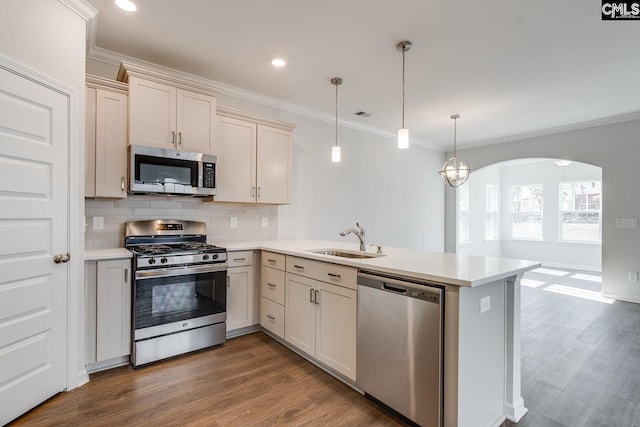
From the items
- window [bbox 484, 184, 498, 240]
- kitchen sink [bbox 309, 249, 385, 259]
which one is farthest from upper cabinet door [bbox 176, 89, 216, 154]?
window [bbox 484, 184, 498, 240]

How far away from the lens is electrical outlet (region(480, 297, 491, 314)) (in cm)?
176

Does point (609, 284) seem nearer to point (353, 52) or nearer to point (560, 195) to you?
point (560, 195)

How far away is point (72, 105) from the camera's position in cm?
217

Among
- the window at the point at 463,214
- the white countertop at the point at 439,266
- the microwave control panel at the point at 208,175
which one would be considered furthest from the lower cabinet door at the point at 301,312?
the window at the point at 463,214

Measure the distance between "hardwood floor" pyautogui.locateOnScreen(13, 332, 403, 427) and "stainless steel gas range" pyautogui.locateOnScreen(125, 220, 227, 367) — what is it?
0.18 meters

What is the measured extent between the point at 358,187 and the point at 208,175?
255 cm

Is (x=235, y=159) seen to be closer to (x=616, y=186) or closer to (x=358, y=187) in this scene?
(x=358, y=187)

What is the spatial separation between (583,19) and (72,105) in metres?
3.71

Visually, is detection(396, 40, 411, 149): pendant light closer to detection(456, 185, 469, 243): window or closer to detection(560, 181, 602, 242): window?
detection(456, 185, 469, 243): window

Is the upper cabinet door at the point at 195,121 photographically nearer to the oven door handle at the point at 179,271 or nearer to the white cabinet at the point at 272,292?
the oven door handle at the point at 179,271

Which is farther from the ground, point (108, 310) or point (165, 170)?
point (165, 170)

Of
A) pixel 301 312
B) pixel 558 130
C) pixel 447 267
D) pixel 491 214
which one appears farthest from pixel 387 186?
pixel 491 214

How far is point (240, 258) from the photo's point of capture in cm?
313

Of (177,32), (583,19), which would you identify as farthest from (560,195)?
(177,32)
